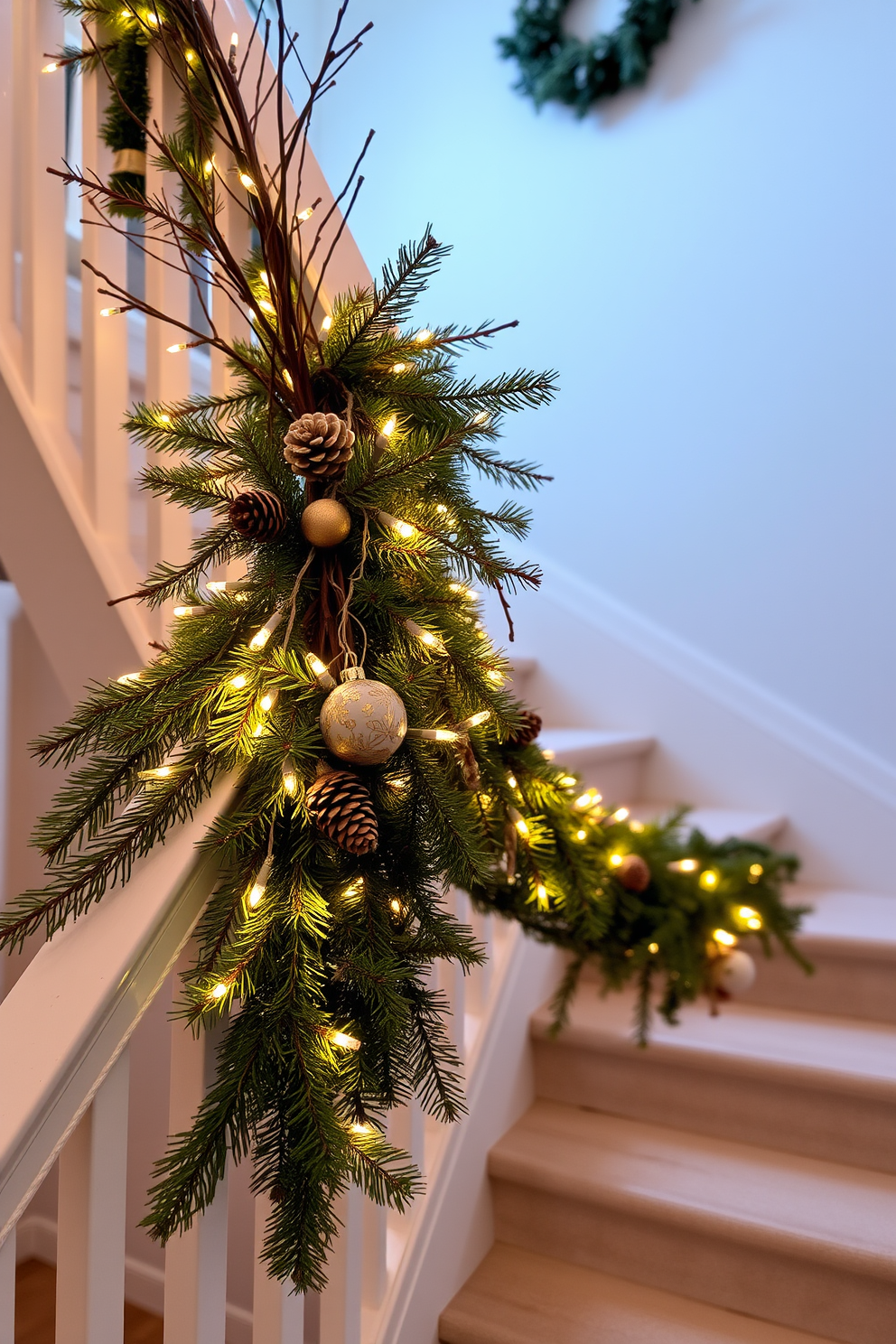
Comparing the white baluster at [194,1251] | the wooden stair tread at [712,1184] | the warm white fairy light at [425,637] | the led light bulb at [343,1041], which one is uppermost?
the warm white fairy light at [425,637]

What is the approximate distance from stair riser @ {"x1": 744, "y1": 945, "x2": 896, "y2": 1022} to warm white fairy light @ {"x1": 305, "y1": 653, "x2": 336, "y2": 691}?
123 centimetres

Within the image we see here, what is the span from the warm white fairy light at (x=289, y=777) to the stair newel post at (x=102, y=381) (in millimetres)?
562

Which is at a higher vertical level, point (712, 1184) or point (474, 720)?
point (474, 720)

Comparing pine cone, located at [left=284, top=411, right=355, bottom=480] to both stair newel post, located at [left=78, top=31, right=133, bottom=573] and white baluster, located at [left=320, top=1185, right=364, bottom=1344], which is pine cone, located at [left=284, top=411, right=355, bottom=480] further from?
white baluster, located at [left=320, top=1185, right=364, bottom=1344]

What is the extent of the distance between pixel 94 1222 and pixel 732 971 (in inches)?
29.0

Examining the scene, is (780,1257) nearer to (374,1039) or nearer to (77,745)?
(374,1039)

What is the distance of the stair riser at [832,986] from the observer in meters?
1.58

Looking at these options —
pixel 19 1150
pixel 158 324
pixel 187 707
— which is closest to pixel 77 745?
pixel 187 707

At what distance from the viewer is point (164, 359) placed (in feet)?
3.47

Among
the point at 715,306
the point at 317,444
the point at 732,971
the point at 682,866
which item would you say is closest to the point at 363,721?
the point at 317,444

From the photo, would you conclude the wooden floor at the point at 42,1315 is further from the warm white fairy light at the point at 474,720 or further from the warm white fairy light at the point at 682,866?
the warm white fairy light at the point at 474,720

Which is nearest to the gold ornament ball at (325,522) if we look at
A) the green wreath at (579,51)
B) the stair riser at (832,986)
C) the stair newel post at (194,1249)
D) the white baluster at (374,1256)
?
the stair newel post at (194,1249)

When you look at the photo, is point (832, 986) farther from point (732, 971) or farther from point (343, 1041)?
point (343, 1041)

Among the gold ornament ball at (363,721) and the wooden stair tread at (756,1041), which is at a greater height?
the gold ornament ball at (363,721)
